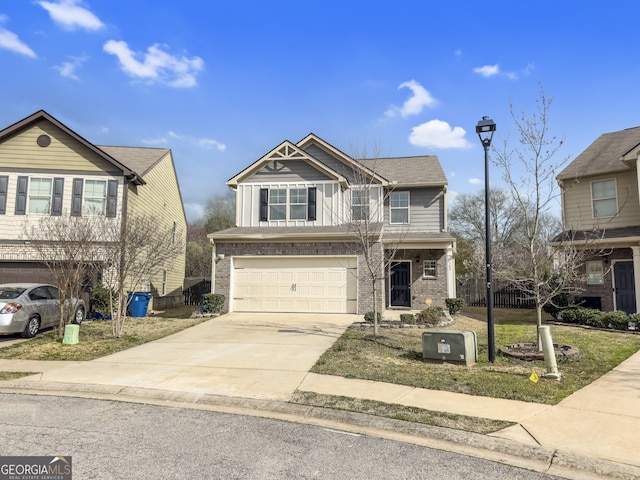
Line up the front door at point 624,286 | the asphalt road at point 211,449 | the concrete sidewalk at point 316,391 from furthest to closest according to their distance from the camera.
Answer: the front door at point 624,286, the concrete sidewalk at point 316,391, the asphalt road at point 211,449

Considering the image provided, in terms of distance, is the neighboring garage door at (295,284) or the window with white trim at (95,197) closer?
the neighboring garage door at (295,284)

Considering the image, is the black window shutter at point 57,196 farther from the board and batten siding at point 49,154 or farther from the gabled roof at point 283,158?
the gabled roof at point 283,158

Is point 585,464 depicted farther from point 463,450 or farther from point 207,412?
point 207,412

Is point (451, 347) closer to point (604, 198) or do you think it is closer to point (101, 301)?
point (604, 198)

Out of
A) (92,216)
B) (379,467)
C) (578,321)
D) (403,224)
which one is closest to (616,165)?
(578,321)

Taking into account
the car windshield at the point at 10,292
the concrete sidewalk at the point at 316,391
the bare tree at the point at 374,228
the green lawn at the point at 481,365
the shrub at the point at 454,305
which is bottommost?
the concrete sidewalk at the point at 316,391

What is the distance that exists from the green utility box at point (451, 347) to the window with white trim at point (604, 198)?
12.3m

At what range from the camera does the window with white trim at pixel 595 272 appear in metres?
16.4

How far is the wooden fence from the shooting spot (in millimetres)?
21688

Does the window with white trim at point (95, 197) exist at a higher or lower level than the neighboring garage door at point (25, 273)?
higher

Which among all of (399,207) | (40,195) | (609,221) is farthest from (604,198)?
(40,195)

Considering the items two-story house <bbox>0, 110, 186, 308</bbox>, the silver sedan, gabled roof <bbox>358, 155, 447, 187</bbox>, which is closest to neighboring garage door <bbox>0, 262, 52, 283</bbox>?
two-story house <bbox>0, 110, 186, 308</bbox>

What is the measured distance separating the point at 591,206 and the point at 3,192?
24.9 meters

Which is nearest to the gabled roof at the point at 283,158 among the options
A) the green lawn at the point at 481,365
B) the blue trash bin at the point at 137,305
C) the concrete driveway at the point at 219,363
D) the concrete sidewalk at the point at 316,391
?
the blue trash bin at the point at 137,305
